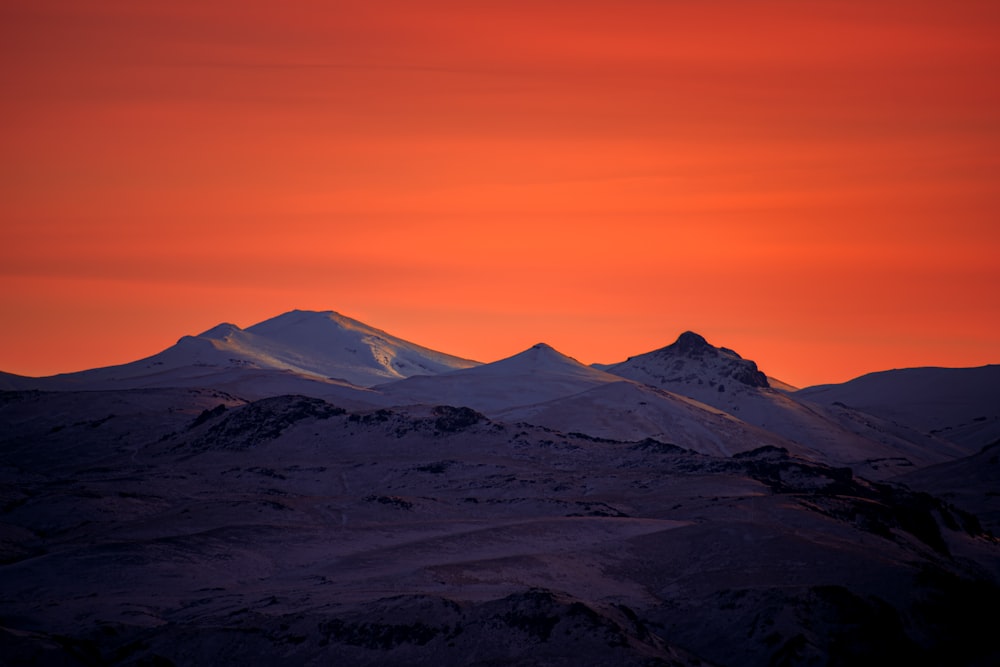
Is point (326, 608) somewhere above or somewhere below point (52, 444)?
below

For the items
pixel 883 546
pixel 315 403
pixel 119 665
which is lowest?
pixel 119 665

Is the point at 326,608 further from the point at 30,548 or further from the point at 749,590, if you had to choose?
the point at 30,548

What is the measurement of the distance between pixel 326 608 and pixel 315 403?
9896cm

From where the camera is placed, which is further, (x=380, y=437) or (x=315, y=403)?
(x=315, y=403)

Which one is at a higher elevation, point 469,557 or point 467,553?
point 467,553

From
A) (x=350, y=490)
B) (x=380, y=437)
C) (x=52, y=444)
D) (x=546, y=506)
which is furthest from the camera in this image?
(x=52, y=444)

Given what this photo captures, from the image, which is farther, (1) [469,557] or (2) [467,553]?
(2) [467,553]

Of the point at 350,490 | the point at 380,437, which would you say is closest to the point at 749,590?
the point at 350,490

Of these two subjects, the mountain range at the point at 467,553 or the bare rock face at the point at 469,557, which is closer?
the bare rock face at the point at 469,557

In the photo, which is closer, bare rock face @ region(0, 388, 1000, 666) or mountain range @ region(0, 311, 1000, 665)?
bare rock face @ region(0, 388, 1000, 666)

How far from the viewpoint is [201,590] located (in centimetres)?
9731

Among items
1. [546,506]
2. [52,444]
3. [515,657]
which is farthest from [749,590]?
[52,444]

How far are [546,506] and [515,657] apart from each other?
52.6m

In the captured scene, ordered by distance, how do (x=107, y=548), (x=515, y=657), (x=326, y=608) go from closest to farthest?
1. (x=515, y=657)
2. (x=326, y=608)
3. (x=107, y=548)
